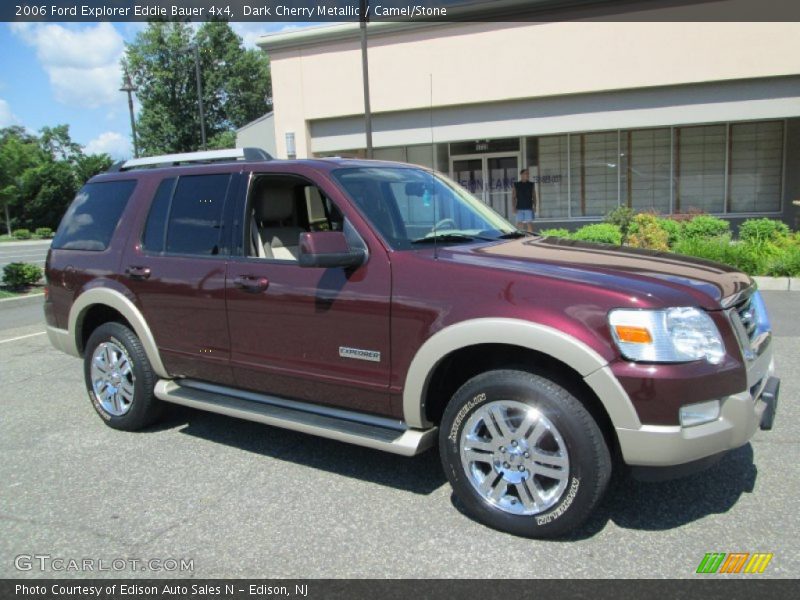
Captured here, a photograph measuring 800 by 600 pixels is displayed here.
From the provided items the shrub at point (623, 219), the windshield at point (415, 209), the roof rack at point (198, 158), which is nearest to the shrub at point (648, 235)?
the shrub at point (623, 219)

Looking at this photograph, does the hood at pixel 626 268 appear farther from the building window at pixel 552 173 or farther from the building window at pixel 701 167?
the building window at pixel 552 173

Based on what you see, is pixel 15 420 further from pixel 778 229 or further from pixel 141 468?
pixel 778 229

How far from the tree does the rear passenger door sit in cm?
5067

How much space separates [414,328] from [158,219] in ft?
7.83

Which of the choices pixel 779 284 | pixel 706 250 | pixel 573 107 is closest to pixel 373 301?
pixel 779 284

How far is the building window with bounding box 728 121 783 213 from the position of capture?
58.4 feet

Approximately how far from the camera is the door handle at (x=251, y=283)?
399cm

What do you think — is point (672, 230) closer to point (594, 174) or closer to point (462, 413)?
point (594, 174)

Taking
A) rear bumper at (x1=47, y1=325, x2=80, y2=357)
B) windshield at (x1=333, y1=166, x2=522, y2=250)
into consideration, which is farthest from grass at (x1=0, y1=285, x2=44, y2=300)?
windshield at (x1=333, y1=166, x2=522, y2=250)

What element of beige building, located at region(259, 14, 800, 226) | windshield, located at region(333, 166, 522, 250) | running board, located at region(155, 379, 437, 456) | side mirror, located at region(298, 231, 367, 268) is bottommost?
running board, located at region(155, 379, 437, 456)

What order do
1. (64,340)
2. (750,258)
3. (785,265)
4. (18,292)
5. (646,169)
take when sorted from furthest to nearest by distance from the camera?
(646,169) < (18,292) < (750,258) < (785,265) < (64,340)

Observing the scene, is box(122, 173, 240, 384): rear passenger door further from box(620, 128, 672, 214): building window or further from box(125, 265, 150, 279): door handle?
box(620, 128, 672, 214): building window

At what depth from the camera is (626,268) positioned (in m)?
3.29

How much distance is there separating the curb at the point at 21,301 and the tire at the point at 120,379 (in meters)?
8.41
